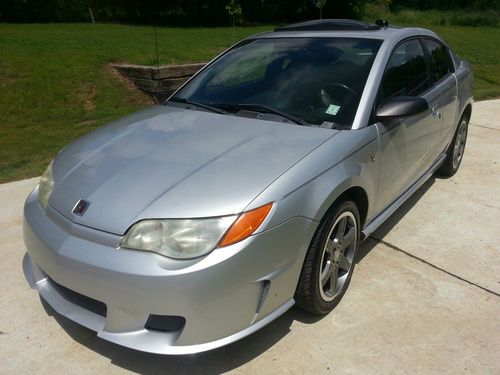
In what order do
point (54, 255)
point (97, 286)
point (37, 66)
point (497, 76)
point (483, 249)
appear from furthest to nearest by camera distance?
point (497, 76), point (37, 66), point (483, 249), point (54, 255), point (97, 286)

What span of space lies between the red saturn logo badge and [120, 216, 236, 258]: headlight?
0.32 m

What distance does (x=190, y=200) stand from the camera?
7.06 ft

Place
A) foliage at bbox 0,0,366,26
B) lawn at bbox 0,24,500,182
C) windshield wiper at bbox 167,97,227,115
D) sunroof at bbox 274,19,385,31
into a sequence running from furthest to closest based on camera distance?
foliage at bbox 0,0,366,26 → lawn at bbox 0,24,500,182 → sunroof at bbox 274,19,385,31 → windshield wiper at bbox 167,97,227,115

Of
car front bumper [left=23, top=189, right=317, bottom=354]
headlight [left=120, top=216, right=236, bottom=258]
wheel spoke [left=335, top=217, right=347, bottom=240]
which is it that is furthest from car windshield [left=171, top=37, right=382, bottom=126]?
headlight [left=120, top=216, right=236, bottom=258]

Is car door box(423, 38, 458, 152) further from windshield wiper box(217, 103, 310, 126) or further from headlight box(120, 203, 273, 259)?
headlight box(120, 203, 273, 259)

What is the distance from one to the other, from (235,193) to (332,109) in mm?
1082

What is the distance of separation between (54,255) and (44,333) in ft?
2.10

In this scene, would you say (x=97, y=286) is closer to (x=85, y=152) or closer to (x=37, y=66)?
(x=85, y=152)

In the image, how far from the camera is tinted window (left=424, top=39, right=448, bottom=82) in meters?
4.02

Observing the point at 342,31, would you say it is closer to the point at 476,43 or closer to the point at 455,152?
Answer: the point at 455,152

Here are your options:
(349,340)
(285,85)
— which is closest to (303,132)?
(285,85)

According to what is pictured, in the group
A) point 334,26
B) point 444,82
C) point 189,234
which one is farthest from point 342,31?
point 189,234

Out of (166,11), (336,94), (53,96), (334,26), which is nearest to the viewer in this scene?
(336,94)

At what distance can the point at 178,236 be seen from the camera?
2.07 meters
